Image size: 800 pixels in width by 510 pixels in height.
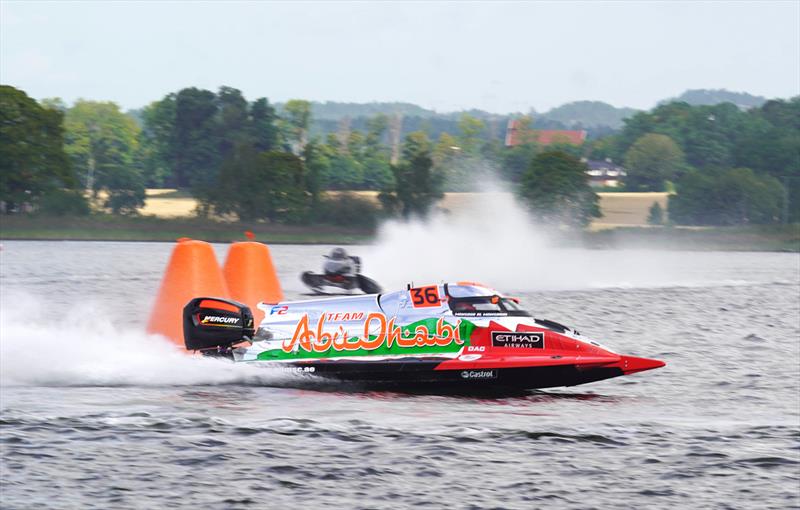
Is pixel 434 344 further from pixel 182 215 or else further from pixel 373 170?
pixel 373 170

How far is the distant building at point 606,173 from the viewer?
96312 mm

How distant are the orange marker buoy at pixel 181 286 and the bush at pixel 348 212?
5473cm

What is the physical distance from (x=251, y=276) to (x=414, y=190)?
5531 centimetres

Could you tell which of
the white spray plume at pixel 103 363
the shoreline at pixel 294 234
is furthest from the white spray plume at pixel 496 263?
the shoreline at pixel 294 234

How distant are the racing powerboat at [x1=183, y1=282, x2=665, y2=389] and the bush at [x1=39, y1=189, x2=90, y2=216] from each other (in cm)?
5828

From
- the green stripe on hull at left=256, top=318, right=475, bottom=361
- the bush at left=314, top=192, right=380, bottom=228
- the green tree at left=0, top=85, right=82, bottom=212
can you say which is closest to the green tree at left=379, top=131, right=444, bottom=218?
the bush at left=314, top=192, right=380, bottom=228

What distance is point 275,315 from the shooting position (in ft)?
44.7

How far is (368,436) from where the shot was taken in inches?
436

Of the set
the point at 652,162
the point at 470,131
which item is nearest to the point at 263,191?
the point at 652,162

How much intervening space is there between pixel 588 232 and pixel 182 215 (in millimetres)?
26373

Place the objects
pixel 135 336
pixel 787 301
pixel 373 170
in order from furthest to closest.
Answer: pixel 373 170 → pixel 787 301 → pixel 135 336

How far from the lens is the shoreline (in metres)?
67.8

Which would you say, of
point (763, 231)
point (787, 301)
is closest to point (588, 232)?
point (763, 231)

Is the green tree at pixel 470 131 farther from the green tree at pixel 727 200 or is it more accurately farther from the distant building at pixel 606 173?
the green tree at pixel 727 200
